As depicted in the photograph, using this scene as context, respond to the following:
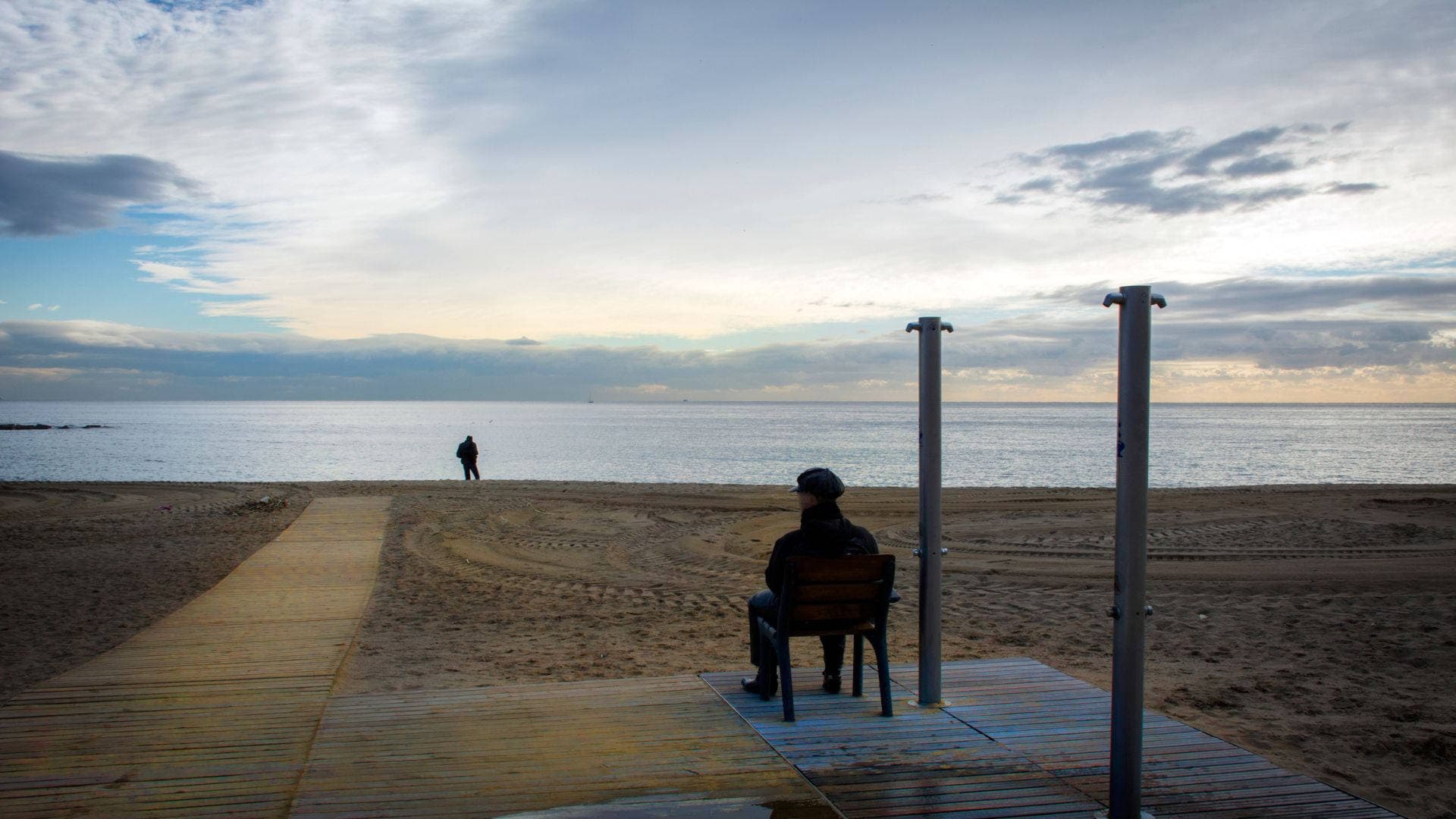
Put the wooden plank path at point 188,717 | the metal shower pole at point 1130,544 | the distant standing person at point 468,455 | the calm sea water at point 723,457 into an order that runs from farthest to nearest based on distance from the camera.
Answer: the calm sea water at point 723,457, the distant standing person at point 468,455, the wooden plank path at point 188,717, the metal shower pole at point 1130,544

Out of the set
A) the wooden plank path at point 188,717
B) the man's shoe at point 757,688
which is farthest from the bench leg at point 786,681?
the wooden plank path at point 188,717

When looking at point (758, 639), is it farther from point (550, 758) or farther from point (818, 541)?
point (550, 758)

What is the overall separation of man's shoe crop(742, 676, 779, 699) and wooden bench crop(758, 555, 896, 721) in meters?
0.35

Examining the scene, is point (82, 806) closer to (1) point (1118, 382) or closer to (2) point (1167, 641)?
(1) point (1118, 382)

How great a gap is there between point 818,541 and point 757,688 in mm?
931

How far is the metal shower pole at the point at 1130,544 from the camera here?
11.1 ft

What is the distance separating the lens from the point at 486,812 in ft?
11.6

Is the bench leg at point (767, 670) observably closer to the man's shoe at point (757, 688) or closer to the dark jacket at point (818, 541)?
the man's shoe at point (757, 688)

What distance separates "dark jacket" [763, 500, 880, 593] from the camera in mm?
4785

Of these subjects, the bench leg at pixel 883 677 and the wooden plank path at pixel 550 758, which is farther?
the bench leg at pixel 883 677

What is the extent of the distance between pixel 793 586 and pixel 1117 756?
160 centimetres

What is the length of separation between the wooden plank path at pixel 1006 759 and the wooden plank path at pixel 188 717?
2256 millimetres

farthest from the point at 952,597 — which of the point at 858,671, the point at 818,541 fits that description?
the point at 818,541

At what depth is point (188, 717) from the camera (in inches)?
193
